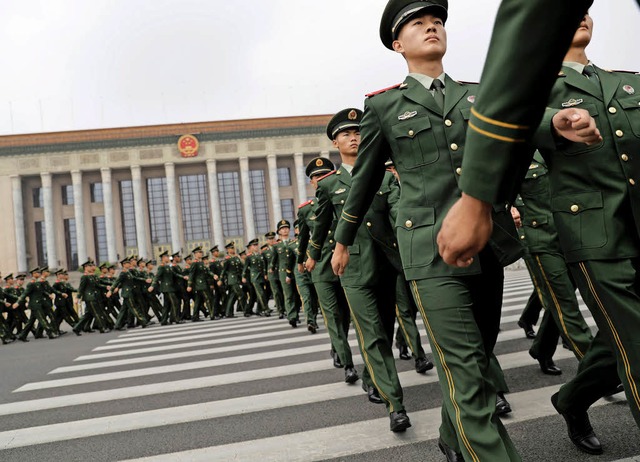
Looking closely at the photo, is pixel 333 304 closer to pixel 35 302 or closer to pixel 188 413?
pixel 188 413

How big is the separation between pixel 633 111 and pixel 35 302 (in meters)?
16.5

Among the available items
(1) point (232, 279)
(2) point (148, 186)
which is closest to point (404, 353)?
(1) point (232, 279)

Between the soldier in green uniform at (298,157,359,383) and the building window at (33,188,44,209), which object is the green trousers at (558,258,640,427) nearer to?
the soldier in green uniform at (298,157,359,383)

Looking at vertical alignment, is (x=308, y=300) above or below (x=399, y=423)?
above

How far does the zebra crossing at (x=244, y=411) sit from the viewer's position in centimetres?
361

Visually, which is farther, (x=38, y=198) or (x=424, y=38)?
(x=38, y=198)

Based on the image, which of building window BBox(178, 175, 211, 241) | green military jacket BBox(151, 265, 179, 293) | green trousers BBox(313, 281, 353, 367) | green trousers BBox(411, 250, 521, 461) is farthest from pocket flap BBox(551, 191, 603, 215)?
building window BBox(178, 175, 211, 241)

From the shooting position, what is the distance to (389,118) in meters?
2.94

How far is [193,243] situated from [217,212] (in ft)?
18.1

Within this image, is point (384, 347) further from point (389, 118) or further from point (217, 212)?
point (217, 212)

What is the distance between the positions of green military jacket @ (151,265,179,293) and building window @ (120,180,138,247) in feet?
142

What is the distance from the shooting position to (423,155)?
2.81 metres

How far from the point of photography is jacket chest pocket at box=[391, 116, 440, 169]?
9.18 feet

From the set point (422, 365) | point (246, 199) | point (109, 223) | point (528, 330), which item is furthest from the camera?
point (246, 199)
